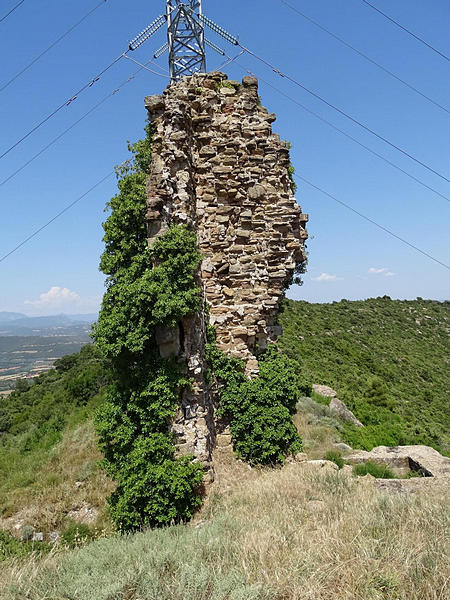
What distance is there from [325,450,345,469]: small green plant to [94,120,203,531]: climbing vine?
3.75 metres

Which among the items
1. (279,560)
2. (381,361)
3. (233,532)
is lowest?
(233,532)

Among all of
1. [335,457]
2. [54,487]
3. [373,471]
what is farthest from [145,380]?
[373,471]

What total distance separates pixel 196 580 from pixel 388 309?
42176 mm

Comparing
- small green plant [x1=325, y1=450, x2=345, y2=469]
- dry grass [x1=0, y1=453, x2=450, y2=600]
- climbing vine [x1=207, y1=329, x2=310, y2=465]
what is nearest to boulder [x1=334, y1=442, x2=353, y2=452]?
small green plant [x1=325, y1=450, x2=345, y2=469]

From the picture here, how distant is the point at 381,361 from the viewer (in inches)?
1073

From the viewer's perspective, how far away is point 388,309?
41281 mm

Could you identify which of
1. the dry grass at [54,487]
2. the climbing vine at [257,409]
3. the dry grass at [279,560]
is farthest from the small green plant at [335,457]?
the dry grass at [54,487]

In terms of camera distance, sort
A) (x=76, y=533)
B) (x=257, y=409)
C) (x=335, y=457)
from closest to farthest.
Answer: (x=76, y=533), (x=257, y=409), (x=335, y=457)

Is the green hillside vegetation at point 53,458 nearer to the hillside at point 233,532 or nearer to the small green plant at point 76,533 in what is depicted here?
the hillside at point 233,532

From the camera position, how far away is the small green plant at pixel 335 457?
8.74m

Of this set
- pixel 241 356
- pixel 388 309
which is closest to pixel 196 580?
pixel 241 356

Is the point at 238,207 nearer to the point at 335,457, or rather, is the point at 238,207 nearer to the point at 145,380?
the point at 145,380

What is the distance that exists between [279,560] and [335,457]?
590 centimetres

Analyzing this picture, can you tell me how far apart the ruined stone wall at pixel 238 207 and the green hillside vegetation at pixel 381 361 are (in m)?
6.45
